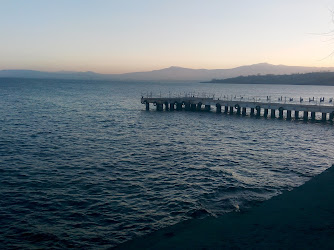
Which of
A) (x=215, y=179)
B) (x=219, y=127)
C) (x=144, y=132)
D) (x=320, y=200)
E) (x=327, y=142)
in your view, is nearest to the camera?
(x=320, y=200)

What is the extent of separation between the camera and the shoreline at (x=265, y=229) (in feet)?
31.8

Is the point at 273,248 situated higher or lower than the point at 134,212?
higher

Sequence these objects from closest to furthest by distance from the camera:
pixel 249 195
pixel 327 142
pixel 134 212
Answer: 1. pixel 134 212
2. pixel 249 195
3. pixel 327 142

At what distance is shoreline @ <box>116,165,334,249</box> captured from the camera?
9.69 meters

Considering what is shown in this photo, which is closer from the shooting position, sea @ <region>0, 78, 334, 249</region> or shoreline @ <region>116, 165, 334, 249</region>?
shoreline @ <region>116, 165, 334, 249</region>

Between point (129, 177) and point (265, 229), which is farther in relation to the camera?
point (129, 177)

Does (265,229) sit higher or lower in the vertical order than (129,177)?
higher

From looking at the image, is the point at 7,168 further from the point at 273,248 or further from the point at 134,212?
the point at 273,248

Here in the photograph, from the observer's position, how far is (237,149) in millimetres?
28344

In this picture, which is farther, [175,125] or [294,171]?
[175,125]

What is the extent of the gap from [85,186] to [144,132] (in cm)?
1992

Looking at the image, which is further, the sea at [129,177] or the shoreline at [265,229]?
the sea at [129,177]

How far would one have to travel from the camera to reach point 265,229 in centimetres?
1084

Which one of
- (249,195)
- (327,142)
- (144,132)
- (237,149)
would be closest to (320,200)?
(249,195)
